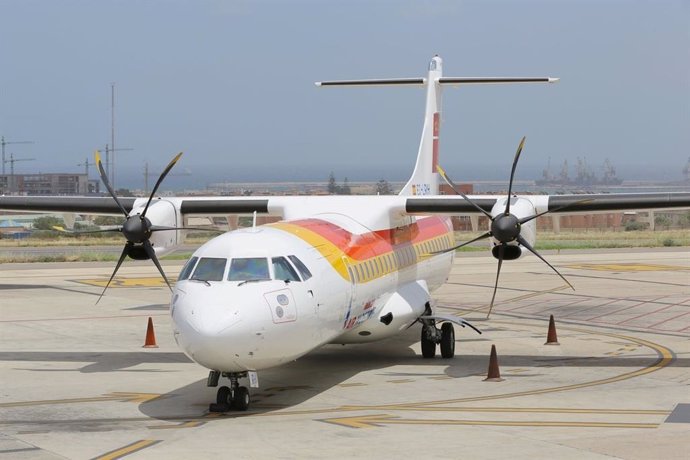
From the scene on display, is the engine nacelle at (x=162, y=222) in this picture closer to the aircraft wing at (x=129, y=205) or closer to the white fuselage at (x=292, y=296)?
the aircraft wing at (x=129, y=205)

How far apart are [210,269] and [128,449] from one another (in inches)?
143

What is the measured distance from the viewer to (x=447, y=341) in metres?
21.7

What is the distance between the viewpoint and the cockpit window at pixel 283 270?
1636 centimetres

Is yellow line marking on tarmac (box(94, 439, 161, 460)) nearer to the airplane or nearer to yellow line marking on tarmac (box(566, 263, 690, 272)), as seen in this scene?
the airplane

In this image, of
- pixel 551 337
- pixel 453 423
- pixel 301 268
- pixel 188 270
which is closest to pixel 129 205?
pixel 188 270

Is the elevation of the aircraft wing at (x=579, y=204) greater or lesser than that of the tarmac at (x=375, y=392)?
greater

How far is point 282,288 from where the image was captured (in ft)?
53.0

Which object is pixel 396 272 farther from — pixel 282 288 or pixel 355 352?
pixel 282 288

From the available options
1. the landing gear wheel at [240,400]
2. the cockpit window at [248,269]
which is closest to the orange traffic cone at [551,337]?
the cockpit window at [248,269]

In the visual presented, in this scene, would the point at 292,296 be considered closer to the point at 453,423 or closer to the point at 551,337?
the point at 453,423

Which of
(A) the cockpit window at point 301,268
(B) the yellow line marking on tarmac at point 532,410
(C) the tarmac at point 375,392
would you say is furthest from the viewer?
(A) the cockpit window at point 301,268

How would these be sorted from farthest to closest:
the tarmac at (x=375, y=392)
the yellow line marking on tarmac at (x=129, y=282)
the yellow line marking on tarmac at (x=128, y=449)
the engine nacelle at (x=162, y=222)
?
1. the yellow line marking on tarmac at (x=129, y=282)
2. the engine nacelle at (x=162, y=222)
3. the tarmac at (x=375, y=392)
4. the yellow line marking on tarmac at (x=128, y=449)

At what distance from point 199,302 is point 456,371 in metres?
6.36

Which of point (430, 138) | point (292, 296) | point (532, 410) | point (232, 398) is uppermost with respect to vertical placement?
point (430, 138)
